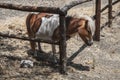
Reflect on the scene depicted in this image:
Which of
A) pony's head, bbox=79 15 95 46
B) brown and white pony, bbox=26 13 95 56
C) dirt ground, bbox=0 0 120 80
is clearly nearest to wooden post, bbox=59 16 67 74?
dirt ground, bbox=0 0 120 80

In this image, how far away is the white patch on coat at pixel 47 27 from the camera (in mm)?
6434

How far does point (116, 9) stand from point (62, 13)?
5.03 m

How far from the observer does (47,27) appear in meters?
6.53

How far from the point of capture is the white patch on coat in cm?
643

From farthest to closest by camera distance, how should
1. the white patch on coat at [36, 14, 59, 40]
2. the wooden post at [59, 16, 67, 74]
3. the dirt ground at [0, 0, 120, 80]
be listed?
the white patch on coat at [36, 14, 59, 40]
the dirt ground at [0, 0, 120, 80]
the wooden post at [59, 16, 67, 74]

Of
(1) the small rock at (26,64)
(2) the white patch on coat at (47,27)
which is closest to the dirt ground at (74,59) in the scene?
(1) the small rock at (26,64)

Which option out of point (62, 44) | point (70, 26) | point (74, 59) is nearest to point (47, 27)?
point (70, 26)

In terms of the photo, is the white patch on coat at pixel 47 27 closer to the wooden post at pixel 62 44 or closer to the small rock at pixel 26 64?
the wooden post at pixel 62 44

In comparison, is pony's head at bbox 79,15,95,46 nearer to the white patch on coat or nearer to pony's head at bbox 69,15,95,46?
pony's head at bbox 69,15,95,46

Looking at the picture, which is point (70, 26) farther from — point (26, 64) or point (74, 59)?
point (26, 64)

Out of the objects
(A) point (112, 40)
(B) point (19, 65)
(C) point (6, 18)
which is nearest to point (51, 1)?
(C) point (6, 18)

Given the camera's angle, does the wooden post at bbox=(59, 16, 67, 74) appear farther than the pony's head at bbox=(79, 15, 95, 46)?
No

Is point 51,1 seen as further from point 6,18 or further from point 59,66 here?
point 59,66

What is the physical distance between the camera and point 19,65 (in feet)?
21.7
